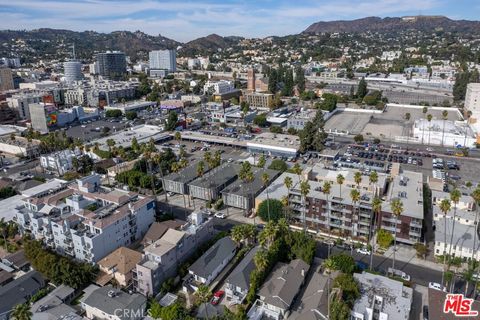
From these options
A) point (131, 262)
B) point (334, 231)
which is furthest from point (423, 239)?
point (131, 262)

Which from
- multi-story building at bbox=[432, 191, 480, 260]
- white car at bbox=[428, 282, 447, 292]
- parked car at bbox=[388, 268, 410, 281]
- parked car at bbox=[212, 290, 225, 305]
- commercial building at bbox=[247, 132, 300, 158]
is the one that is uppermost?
commercial building at bbox=[247, 132, 300, 158]

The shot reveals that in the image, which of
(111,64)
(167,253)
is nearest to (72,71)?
(111,64)

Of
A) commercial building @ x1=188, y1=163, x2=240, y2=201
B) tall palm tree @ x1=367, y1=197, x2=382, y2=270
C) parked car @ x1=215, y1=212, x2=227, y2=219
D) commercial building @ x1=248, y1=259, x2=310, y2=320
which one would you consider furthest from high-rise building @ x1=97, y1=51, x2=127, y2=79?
commercial building @ x1=248, y1=259, x2=310, y2=320

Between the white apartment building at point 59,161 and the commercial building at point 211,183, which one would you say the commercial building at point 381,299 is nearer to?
the commercial building at point 211,183

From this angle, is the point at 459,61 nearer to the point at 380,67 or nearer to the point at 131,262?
the point at 380,67

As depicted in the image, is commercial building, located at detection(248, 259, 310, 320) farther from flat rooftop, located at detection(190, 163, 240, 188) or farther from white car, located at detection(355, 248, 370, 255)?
flat rooftop, located at detection(190, 163, 240, 188)

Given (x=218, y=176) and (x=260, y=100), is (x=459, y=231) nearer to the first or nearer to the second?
(x=218, y=176)

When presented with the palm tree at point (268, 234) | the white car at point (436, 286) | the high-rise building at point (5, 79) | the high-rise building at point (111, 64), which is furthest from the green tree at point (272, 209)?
the high-rise building at point (111, 64)
